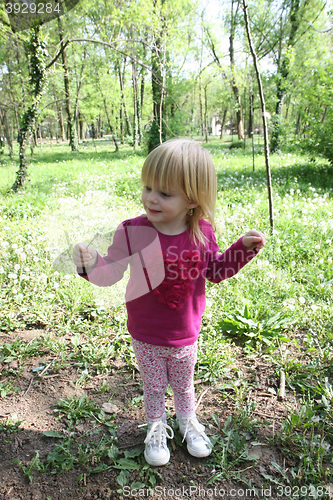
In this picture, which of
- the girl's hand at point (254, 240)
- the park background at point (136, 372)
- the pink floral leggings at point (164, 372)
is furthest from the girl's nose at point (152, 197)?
the park background at point (136, 372)

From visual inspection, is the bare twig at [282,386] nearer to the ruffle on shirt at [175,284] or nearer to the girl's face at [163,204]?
the ruffle on shirt at [175,284]

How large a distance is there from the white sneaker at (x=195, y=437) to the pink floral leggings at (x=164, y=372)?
50mm

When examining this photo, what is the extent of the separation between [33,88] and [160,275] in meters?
6.73

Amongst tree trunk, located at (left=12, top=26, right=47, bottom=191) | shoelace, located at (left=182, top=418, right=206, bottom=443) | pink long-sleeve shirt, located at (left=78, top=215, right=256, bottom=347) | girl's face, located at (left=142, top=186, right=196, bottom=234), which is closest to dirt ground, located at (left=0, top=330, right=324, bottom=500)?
shoelace, located at (left=182, top=418, right=206, bottom=443)

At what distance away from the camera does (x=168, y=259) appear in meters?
1.50

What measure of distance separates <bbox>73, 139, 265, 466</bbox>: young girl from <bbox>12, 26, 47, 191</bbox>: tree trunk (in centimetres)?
632

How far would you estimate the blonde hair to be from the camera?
1.40 m

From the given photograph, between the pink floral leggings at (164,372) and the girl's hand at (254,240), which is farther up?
the girl's hand at (254,240)

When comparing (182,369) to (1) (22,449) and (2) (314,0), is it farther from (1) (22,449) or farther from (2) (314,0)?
(2) (314,0)

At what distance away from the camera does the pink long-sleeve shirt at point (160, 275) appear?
4.94ft

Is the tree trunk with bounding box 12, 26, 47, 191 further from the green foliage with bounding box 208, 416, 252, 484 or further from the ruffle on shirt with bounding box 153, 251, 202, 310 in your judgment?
the green foliage with bounding box 208, 416, 252, 484

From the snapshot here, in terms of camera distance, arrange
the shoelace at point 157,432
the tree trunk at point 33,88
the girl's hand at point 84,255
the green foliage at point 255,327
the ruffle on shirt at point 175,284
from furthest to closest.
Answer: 1. the tree trunk at point 33,88
2. the green foliage at point 255,327
3. the shoelace at point 157,432
4. the ruffle on shirt at point 175,284
5. the girl's hand at point 84,255

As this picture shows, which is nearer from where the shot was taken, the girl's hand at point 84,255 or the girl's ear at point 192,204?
the girl's hand at point 84,255

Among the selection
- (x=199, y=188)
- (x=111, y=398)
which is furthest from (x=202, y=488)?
(x=199, y=188)
